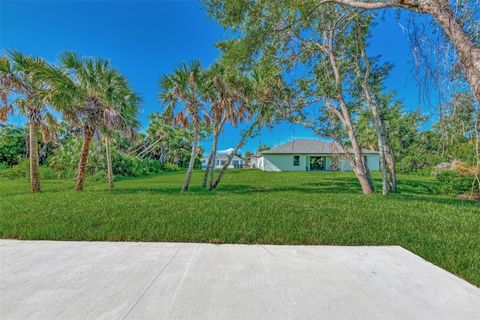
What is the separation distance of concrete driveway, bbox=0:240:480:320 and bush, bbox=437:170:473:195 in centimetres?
1179

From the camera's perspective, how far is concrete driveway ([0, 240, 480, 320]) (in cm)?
198

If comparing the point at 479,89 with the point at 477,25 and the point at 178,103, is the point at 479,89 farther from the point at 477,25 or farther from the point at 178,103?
the point at 178,103

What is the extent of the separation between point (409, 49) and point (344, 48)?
22.6 feet

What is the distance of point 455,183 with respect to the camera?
1162 cm

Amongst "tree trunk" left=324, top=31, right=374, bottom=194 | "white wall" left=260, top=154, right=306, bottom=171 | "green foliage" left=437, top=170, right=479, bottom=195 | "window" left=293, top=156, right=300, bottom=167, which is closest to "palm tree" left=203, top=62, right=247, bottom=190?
"tree trunk" left=324, top=31, right=374, bottom=194

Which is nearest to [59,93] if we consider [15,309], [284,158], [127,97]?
[127,97]

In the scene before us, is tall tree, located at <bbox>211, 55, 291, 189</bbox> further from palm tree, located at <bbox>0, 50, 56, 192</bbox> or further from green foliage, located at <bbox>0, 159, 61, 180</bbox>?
green foliage, located at <bbox>0, 159, 61, 180</bbox>

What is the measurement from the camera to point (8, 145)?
812 inches

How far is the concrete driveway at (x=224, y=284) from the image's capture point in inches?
78.0

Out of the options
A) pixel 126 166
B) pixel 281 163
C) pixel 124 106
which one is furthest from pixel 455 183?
pixel 126 166

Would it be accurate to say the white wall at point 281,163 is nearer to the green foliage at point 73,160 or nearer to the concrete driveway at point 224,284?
the green foliage at point 73,160

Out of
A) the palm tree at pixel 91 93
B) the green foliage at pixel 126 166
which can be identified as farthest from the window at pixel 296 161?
the palm tree at pixel 91 93

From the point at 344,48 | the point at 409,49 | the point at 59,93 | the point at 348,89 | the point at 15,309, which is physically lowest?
the point at 15,309

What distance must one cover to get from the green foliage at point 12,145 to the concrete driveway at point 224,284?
81.4ft
